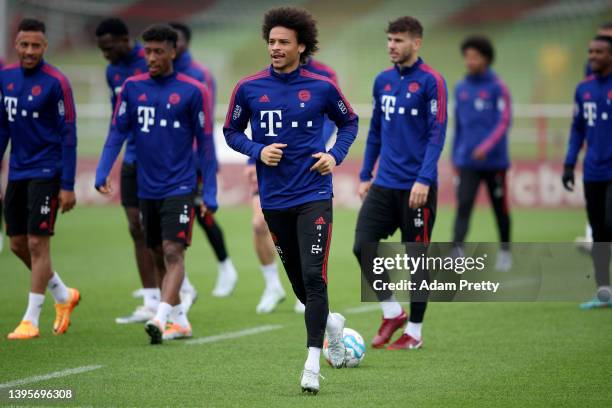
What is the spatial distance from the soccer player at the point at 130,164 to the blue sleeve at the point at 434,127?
120 inches

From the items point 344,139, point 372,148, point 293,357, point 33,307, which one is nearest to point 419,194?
point 372,148

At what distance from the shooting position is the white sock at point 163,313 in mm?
8797

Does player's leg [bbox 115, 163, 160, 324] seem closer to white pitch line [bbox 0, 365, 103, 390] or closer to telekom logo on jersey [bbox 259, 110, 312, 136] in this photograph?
white pitch line [bbox 0, 365, 103, 390]

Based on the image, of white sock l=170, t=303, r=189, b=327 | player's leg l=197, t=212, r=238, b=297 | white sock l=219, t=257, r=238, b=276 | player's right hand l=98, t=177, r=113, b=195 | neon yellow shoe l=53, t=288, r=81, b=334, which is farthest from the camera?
white sock l=219, t=257, r=238, b=276

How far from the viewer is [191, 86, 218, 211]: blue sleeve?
9.02m

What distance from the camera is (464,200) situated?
1413 centimetres

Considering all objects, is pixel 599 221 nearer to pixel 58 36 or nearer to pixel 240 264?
pixel 240 264

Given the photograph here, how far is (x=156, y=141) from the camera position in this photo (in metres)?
9.05

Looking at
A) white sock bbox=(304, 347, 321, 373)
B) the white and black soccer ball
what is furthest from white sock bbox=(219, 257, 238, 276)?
white sock bbox=(304, 347, 321, 373)

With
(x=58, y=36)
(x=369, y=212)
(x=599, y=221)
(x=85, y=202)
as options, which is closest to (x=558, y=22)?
(x=58, y=36)

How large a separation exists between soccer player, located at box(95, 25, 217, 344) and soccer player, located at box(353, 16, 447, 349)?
140 centimetres

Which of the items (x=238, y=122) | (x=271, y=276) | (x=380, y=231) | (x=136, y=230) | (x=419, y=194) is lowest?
(x=271, y=276)

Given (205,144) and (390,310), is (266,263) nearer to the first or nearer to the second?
(205,144)

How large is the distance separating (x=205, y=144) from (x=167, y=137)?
1.06 ft
